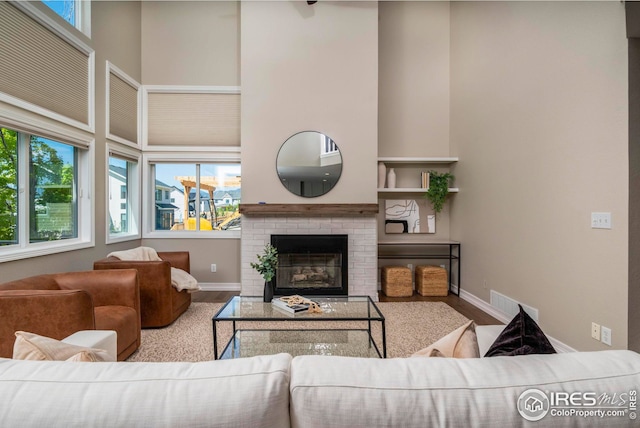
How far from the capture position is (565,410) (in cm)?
68

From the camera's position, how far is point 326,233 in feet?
13.8

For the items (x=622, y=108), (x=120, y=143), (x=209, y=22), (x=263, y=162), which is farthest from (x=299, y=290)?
(x=209, y=22)

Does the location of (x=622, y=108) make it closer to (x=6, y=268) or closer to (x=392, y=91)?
(x=392, y=91)

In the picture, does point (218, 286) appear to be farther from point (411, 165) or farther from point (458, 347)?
point (458, 347)

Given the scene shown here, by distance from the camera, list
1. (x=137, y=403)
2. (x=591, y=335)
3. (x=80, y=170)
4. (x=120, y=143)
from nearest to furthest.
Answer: (x=137, y=403) < (x=591, y=335) < (x=80, y=170) < (x=120, y=143)

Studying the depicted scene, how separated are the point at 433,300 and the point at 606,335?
2.08 meters

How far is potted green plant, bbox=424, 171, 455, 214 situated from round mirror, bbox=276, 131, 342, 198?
1356mm

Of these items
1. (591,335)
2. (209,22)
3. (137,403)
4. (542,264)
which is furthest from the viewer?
(209,22)

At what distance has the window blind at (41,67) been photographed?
260cm

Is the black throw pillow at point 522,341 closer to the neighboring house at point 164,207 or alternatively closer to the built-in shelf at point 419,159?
the built-in shelf at point 419,159

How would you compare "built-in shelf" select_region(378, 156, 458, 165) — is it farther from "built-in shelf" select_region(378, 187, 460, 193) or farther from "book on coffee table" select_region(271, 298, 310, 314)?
"book on coffee table" select_region(271, 298, 310, 314)

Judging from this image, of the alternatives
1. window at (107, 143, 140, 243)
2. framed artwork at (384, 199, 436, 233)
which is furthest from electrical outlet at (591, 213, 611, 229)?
window at (107, 143, 140, 243)

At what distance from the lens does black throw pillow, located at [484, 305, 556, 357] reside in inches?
36.7

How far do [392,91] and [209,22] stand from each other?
111 inches
